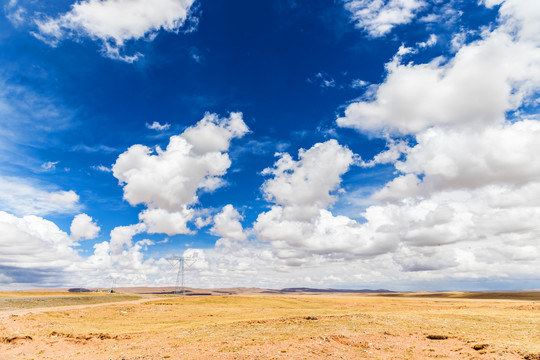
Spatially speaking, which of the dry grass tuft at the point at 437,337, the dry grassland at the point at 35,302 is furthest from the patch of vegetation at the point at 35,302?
the dry grass tuft at the point at 437,337

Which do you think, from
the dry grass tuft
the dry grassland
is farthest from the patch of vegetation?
the dry grass tuft

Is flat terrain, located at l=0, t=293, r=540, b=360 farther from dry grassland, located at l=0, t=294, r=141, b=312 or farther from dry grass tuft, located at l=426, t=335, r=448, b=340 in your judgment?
dry grassland, located at l=0, t=294, r=141, b=312

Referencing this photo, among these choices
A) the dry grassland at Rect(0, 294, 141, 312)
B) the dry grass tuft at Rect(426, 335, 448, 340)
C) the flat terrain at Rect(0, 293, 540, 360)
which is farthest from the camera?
the dry grassland at Rect(0, 294, 141, 312)

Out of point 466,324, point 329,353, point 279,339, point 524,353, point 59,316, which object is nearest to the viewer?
point 524,353

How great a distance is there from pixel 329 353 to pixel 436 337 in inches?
594

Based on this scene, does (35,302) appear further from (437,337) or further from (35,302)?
(437,337)

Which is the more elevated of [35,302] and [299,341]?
[299,341]

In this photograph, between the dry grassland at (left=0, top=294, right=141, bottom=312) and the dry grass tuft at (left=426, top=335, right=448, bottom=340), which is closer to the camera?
the dry grass tuft at (left=426, top=335, right=448, bottom=340)

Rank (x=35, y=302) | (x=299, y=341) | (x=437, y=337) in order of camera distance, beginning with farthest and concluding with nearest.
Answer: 1. (x=35, y=302)
2. (x=437, y=337)
3. (x=299, y=341)

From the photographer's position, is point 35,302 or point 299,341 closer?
point 299,341

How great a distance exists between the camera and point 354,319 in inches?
1956

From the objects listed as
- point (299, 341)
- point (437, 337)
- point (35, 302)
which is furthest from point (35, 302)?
point (437, 337)

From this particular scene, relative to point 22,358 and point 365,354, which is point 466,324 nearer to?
point 365,354

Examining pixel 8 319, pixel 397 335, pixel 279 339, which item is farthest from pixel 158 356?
pixel 8 319
